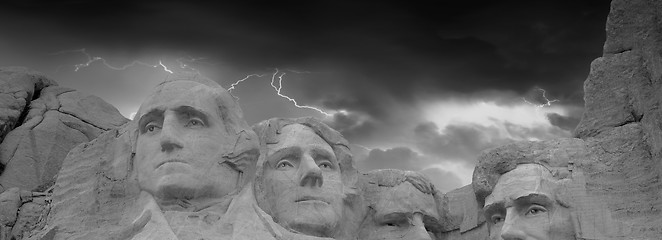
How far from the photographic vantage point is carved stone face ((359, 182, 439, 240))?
10281 mm

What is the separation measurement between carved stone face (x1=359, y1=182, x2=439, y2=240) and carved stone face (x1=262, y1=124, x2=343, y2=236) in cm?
70

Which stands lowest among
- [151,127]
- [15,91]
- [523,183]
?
[151,127]

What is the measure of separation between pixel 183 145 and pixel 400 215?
272 cm

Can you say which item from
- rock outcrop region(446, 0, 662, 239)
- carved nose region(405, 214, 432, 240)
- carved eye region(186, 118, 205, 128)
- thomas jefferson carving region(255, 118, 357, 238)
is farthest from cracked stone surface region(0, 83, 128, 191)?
rock outcrop region(446, 0, 662, 239)

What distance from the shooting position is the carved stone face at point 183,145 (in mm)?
8508

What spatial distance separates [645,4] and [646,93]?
0.93 metres

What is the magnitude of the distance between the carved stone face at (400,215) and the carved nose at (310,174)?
3.33 ft

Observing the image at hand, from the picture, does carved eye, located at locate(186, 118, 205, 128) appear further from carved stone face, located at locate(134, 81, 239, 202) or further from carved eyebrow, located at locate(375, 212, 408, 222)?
carved eyebrow, located at locate(375, 212, 408, 222)

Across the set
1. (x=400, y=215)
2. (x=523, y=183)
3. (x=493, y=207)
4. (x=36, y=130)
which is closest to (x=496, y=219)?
(x=493, y=207)

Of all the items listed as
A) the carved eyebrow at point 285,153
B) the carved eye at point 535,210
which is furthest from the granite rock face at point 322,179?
the carved eye at point 535,210

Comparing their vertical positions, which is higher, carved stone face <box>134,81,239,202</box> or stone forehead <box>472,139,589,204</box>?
stone forehead <box>472,139,589,204</box>

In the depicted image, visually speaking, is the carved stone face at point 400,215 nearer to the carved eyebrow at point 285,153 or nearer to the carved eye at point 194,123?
the carved eyebrow at point 285,153

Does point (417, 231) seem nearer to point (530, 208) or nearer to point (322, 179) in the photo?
point (322, 179)

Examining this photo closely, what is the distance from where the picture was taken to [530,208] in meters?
9.23
